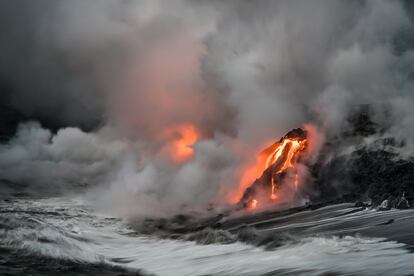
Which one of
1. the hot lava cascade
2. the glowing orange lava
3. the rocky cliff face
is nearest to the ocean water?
the rocky cliff face

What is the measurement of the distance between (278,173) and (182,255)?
24.3 meters

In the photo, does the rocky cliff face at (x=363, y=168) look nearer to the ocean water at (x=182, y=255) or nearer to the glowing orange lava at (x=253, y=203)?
the ocean water at (x=182, y=255)

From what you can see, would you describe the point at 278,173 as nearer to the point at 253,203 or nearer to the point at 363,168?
the point at 253,203

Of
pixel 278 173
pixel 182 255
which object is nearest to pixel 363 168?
pixel 278 173

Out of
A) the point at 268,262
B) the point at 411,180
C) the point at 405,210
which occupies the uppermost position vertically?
the point at 411,180

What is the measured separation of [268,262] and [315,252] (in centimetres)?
274

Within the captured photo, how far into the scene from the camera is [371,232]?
97.6 feet

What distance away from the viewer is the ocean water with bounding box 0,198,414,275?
22766 millimetres

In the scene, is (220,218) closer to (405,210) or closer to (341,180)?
(341,180)

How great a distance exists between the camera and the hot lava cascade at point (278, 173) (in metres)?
53.5

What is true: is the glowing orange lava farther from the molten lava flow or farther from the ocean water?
the ocean water

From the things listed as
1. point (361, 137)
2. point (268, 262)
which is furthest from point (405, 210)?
point (361, 137)

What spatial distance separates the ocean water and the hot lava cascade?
12726mm

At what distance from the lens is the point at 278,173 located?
5509cm
